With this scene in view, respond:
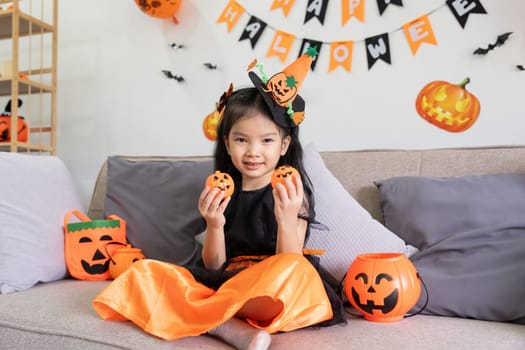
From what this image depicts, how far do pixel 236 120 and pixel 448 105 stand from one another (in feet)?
3.15

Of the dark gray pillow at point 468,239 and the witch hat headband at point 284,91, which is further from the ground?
the witch hat headband at point 284,91

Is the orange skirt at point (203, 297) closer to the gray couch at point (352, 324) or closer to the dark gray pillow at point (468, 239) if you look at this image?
the gray couch at point (352, 324)

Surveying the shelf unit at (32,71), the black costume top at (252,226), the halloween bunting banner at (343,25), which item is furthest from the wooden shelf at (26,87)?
the black costume top at (252,226)

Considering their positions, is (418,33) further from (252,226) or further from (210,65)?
(252,226)

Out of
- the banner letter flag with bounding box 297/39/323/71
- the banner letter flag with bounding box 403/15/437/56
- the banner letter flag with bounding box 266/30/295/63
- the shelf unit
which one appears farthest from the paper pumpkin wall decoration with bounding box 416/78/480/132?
the shelf unit

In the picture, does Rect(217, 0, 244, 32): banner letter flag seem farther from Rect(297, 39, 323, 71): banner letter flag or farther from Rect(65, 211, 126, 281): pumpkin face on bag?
Rect(65, 211, 126, 281): pumpkin face on bag

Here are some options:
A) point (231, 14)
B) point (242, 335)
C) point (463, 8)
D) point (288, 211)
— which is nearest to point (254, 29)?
point (231, 14)

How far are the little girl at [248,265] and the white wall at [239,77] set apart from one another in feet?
2.29

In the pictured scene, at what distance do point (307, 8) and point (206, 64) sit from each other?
0.59 metres

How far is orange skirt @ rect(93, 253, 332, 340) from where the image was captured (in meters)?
1.06

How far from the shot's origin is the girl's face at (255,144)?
4.72ft

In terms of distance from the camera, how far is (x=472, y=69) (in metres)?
1.95

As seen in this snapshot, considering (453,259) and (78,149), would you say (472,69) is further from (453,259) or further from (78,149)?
(78,149)

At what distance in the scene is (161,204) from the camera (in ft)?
5.98
